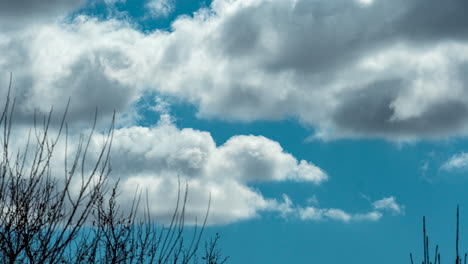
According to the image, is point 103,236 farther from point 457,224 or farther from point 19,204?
point 457,224

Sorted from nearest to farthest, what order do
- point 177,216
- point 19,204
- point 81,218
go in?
point 81,218 → point 19,204 → point 177,216

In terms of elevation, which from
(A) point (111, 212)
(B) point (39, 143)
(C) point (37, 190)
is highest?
(A) point (111, 212)

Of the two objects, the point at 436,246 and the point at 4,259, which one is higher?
the point at 436,246

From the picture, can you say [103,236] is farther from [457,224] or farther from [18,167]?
[457,224]

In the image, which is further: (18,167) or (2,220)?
(18,167)

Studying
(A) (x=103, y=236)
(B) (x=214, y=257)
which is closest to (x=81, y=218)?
(A) (x=103, y=236)

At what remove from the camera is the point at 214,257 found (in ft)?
80.2

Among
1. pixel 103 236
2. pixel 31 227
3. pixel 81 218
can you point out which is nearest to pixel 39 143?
pixel 31 227

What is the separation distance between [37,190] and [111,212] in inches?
359

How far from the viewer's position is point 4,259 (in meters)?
7.53

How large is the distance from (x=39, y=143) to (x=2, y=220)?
3.83 ft

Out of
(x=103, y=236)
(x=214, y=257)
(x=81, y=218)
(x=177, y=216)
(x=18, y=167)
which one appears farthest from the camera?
(x=214, y=257)

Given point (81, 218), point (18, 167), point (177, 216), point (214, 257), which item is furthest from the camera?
point (214, 257)

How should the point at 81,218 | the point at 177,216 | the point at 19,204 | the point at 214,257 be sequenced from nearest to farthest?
the point at 81,218
the point at 19,204
the point at 177,216
the point at 214,257
